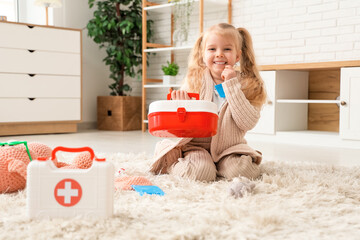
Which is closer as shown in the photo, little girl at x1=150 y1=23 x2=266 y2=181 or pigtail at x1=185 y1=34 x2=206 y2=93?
little girl at x1=150 y1=23 x2=266 y2=181

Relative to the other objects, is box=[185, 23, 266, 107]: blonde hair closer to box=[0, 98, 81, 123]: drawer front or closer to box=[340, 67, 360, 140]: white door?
box=[340, 67, 360, 140]: white door

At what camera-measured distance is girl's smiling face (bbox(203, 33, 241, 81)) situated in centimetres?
160

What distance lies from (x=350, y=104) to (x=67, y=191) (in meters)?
2.22

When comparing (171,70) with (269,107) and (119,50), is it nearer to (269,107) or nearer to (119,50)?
(119,50)

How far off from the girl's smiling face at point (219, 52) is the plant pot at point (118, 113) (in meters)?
2.45

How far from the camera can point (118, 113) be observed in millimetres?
4020

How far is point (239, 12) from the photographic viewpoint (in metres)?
3.63

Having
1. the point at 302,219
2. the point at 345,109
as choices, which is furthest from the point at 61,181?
the point at 345,109

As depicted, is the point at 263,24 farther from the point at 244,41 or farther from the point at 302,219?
the point at 302,219

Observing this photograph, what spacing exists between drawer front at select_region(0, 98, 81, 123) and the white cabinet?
1583mm

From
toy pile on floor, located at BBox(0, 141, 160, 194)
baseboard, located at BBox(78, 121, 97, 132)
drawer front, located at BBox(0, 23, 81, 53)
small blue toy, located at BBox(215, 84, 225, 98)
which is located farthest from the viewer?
baseboard, located at BBox(78, 121, 97, 132)

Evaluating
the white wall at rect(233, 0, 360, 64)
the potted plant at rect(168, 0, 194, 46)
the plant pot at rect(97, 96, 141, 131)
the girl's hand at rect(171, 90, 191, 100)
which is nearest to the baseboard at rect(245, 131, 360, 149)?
the white wall at rect(233, 0, 360, 64)

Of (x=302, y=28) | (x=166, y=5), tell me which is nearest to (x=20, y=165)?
(x=302, y=28)

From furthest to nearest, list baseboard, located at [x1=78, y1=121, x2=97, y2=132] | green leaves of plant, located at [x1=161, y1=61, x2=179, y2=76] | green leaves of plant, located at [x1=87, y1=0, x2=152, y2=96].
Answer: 1. baseboard, located at [x1=78, y1=121, x2=97, y2=132]
2. green leaves of plant, located at [x1=87, y1=0, x2=152, y2=96]
3. green leaves of plant, located at [x1=161, y1=61, x2=179, y2=76]
